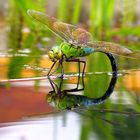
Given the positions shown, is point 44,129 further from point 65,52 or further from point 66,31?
point 66,31

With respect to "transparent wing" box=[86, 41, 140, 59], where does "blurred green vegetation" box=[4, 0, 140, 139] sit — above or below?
above

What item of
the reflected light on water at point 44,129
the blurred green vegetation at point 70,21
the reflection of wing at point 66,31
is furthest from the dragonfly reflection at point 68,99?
the blurred green vegetation at point 70,21

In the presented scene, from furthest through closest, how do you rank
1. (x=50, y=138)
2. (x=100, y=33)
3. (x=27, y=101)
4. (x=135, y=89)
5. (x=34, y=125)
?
(x=100, y=33)
(x=135, y=89)
(x=27, y=101)
(x=34, y=125)
(x=50, y=138)

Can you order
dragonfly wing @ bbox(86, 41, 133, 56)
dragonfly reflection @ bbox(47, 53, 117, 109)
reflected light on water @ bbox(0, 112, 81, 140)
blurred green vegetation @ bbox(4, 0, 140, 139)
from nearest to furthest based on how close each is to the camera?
reflected light on water @ bbox(0, 112, 81, 140) → dragonfly reflection @ bbox(47, 53, 117, 109) → dragonfly wing @ bbox(86, 41, 133, 56) → blurred green vegetation @ bbox(4, 0, 140, 139)

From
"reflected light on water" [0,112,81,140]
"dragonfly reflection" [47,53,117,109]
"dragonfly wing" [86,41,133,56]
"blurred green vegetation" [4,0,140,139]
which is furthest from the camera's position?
"blurred green vegetation" [4,0,140,139]

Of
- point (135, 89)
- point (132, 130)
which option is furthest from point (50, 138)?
point (135, 89)

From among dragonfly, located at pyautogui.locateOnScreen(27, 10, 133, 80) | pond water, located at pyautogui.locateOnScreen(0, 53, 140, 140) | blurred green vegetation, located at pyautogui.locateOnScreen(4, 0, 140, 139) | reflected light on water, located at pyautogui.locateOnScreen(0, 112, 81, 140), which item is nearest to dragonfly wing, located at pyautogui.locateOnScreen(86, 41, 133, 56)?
dragonfly, located at pyautogui.locateOnScreen(27, 10, 133, 80)

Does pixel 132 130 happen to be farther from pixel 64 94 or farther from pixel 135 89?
pixel 135 89

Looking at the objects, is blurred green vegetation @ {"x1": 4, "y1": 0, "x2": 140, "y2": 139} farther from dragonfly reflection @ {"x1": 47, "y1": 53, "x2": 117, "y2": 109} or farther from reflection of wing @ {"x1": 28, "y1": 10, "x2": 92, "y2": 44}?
dragonfly reflection @ {"x1": 47, "y1": 53, "x2": 117, "y2": 109}
